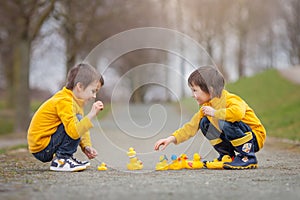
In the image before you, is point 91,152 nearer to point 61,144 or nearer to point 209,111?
point 61,144

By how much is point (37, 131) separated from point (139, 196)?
2032 millimetres

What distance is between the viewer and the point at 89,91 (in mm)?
4906

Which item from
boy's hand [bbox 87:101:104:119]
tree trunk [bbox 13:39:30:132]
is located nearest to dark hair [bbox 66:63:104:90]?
boy's hand [bbox 87:101:104:119]

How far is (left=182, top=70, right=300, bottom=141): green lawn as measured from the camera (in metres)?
12.9

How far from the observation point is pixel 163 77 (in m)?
5.71

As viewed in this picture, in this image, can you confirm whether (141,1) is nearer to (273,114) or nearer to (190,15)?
(273,114)

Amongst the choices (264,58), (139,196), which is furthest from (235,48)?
(139,196)

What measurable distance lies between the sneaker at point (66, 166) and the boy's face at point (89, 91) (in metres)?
0.67

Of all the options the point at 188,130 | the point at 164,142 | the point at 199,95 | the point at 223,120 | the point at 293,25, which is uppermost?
the point at 293,25

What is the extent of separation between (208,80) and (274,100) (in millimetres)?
16109

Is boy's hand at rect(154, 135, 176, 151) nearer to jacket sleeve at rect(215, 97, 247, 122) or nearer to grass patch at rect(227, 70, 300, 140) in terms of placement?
jacket sleeve at rect(215, 97, 247, 122)

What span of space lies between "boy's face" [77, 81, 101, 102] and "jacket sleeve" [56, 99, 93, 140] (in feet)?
0.46

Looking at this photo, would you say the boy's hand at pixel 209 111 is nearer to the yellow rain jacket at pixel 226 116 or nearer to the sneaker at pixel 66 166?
the yellow rain jacket at pixel 226 116

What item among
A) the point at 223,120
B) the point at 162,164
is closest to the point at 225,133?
the point at 223,120
